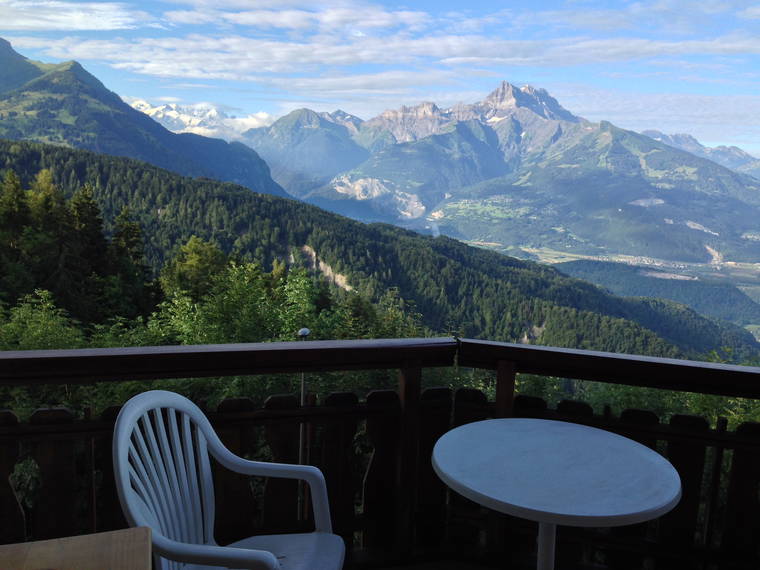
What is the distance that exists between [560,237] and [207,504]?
187899 mm

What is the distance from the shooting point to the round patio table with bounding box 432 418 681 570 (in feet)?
3.87

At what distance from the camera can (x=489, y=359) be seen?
6.12 feet

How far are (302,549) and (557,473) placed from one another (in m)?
0.65

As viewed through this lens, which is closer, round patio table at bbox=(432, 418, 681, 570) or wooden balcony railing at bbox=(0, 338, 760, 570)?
round patio table at bbox=(432, 418, 681, 570)

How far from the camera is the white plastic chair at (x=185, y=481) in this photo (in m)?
1.22

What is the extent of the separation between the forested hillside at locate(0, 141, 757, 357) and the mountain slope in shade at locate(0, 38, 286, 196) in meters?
55.0

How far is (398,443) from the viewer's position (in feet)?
6.27

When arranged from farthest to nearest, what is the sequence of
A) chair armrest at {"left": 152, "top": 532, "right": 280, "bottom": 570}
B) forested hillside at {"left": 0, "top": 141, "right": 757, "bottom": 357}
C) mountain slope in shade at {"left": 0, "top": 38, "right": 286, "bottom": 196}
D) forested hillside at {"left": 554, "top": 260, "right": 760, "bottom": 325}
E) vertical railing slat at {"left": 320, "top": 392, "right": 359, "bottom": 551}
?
forested hillside at {"left": 554, "top": 260, "right": 760, "bottom": 325}
mountain slope in shade at {"left": 0, "top": 38, "right": 286, "bottom": 196}
forested hillside at {"left": 0, "top": 141, "right": 757, "bottom": 357}
vertical railing slat at {"left": 320, "top": 392, "right": 359, "bottom": 551}
chair armrest at {"left": 152, "top": 532, "right": 280, "bottom": 570}

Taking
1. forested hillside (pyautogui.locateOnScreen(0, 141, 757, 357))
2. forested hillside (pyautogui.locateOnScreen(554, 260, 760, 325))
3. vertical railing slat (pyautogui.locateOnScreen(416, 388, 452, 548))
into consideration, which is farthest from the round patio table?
forested hillside (pyautogui.locateOnScreen(554, 260, 760, 325))

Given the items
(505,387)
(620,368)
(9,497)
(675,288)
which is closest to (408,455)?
(505,387)

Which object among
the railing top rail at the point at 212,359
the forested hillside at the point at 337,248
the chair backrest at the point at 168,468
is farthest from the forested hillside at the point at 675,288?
the chair backrest at the point at 168,468

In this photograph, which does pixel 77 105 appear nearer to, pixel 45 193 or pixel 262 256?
pixel 262 256

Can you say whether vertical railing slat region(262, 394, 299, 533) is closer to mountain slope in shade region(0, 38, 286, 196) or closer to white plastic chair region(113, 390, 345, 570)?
white plastic chair region(113, 390, 345, 570)

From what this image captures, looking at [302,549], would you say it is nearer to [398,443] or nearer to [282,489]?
[282,489]
